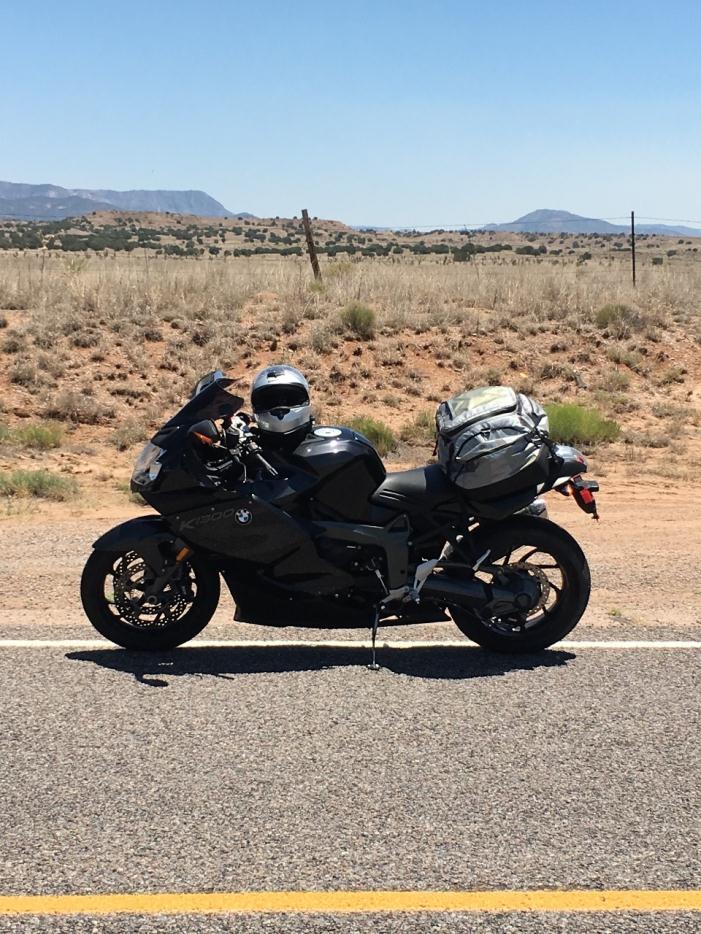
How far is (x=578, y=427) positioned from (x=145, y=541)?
9582 millimetres

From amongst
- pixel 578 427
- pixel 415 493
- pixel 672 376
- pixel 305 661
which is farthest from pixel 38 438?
pixel 672 376

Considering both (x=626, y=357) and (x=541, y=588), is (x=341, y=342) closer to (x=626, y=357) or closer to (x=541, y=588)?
(x=626, y=357)

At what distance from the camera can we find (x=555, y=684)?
5.39 meters

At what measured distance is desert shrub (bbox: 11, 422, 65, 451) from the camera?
44.8 ft

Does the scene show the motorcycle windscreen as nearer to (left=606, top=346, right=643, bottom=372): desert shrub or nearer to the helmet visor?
the helmet visor

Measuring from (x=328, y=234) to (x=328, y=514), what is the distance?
10450 centimetres

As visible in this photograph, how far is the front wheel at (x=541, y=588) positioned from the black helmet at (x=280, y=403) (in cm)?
119

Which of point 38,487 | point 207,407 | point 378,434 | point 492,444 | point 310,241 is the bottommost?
point 38,487

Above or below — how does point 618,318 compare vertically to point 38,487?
above

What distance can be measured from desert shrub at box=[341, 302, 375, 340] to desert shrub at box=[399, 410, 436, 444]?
4.53 meters

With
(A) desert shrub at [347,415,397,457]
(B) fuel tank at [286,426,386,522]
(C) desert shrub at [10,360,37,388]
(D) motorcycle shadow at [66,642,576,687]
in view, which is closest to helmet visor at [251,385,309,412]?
(B) fuel tank at [286,426,386,522]

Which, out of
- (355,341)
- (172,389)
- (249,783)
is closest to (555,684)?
(249,783)

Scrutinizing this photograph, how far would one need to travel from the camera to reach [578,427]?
1419 centimetres

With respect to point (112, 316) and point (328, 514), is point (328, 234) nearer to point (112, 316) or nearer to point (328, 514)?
point (112, 316)
